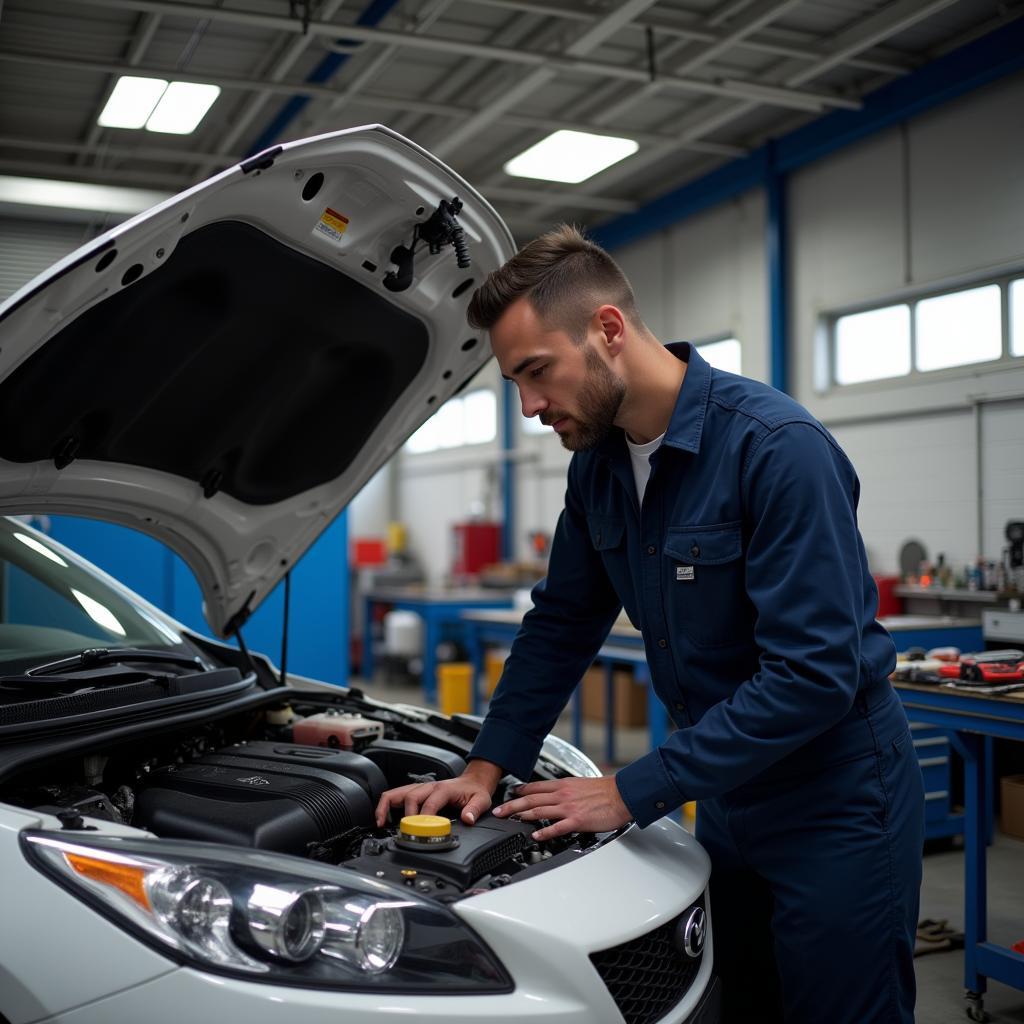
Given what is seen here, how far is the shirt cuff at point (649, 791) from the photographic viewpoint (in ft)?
4.52

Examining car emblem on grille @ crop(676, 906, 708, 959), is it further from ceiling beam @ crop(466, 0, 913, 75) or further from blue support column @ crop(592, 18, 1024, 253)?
blue support column @ crop(592, 18, 1024, 253)

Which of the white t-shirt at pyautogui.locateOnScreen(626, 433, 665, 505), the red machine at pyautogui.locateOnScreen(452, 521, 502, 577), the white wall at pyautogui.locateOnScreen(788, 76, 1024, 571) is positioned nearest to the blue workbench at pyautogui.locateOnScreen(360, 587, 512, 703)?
the red machine at pyautogui.locateOnScreen(452, 521, 502, 577)

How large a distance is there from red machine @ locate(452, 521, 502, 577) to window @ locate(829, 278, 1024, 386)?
4.33 m

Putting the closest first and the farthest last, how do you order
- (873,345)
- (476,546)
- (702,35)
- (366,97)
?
(702,35) → (366,97) → (873,345) → (476,546)

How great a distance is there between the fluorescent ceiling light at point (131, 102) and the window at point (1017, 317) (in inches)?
191

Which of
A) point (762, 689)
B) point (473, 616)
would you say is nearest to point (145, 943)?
point (762, 689)

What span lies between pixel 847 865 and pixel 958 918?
7.57 ft

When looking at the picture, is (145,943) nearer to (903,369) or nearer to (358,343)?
(358,343)

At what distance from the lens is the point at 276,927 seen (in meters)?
1.15

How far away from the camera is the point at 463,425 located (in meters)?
11.3

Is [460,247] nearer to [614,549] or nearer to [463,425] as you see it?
[614,549]

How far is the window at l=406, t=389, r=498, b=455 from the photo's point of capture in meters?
10.7

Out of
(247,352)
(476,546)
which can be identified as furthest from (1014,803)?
(476,546)

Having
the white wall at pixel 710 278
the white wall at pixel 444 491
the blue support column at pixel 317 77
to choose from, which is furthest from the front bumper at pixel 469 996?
the white wall at pixel 444 491
